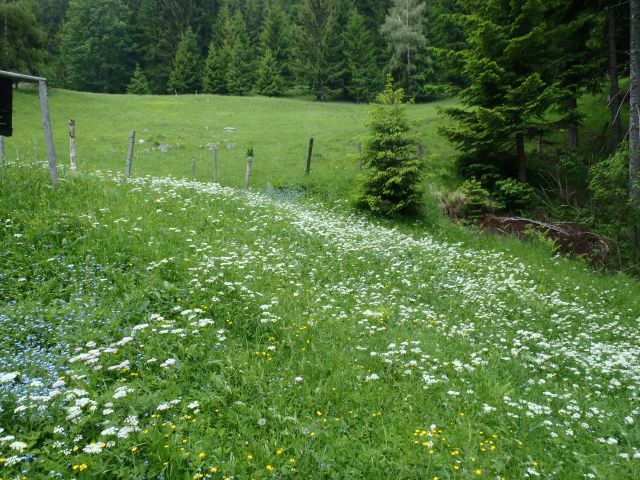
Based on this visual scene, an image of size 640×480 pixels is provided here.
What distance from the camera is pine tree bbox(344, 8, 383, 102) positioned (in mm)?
58219

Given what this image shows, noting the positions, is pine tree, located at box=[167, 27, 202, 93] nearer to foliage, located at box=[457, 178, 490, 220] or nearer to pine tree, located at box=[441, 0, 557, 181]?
pine tree, located at box=[441, 0, 557, 181]

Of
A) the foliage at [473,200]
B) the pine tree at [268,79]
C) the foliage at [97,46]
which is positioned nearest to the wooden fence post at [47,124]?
the foliage at [473,200]

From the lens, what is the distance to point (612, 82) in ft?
54.1

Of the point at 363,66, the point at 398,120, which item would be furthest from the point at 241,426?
the point at 363,66

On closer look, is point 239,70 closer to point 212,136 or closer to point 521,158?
point 212,136

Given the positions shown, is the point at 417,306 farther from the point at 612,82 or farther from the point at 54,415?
the point at 612,82

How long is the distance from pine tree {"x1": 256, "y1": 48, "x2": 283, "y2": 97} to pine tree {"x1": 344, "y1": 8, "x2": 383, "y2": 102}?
10.3m

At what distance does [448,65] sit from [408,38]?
127ft

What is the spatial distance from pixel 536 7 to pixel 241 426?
1763 centimetres

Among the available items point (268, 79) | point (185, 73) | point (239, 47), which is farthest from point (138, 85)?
point (268, 79)

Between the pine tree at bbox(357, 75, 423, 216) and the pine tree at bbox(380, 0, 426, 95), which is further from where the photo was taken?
the pine tree at bbox(380, 0, 426, 95)

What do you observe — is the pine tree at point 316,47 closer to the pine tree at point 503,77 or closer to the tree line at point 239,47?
the tree line at point 239,47

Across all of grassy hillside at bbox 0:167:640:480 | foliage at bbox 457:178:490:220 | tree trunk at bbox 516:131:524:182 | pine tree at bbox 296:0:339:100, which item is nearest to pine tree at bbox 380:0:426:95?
pine tree at bbox 296:0:339:100

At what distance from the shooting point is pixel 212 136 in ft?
106
